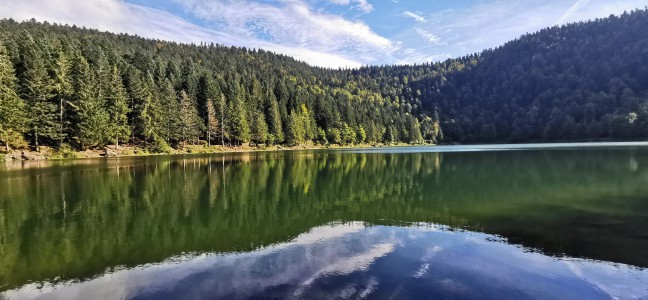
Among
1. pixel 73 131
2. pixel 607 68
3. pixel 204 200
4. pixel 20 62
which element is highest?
pixel 607 68

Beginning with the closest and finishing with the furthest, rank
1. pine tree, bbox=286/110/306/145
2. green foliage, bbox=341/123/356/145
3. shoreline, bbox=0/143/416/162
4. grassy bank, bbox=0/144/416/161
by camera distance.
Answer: shoreline, bbox=0/143/416/162 < grassy bank, bbox=0/144/416/161 < pine tree, bbox=286/110/306/145 < green foliage, bbox=341/123/356/145

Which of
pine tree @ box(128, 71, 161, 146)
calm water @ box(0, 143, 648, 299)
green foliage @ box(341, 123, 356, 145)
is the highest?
pine tree @ box(128, 71, 161, 146)

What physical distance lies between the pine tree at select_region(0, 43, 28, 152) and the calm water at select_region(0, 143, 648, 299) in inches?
1682

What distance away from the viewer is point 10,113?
5562 centimetres

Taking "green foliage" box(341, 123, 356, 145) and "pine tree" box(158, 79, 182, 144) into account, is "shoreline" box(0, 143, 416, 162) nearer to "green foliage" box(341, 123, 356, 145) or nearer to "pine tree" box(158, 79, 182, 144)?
"pine tree" box(158, 79, 182, 144)

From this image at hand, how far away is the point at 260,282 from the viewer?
29.0 ft

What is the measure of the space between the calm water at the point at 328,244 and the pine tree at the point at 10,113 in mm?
42734

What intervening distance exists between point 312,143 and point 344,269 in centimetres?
13301

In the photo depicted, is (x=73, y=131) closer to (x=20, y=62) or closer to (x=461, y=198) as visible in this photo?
(x=20, y=62)

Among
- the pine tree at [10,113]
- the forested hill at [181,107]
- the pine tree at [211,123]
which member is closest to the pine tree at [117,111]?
the forested hill at [181,107]

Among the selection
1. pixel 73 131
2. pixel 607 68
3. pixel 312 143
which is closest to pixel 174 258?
pixel 73 131

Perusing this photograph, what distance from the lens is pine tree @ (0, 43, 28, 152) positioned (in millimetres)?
54969

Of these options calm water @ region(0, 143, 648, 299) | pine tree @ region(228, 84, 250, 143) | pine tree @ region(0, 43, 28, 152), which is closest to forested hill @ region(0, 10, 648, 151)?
pine tree @ region(0, 43, 28, 152)

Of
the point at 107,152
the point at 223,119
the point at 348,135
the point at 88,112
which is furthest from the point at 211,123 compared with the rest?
the point at 348,135
